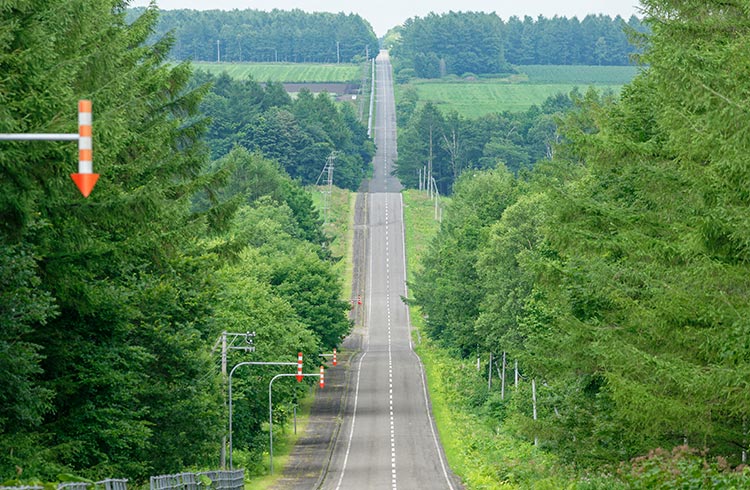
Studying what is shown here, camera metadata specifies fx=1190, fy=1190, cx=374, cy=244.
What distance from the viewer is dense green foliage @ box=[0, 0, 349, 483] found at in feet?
61.8

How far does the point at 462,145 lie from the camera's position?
189875 millimetres

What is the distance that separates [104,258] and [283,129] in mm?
150142

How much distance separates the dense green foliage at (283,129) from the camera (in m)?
171

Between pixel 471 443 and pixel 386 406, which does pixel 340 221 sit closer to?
pixel 386 406

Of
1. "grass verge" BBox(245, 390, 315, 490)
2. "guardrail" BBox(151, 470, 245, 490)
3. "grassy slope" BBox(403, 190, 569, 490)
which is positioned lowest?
"grass verge" BBox(245, 390, 315, 490)

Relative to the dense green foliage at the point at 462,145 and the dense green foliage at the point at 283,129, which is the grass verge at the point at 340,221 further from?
the dense green foliage at the point at 462,145

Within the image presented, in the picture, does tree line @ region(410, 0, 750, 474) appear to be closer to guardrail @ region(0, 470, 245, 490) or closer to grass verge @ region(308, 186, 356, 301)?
guardrail @ region(0, 470, 245, 490)

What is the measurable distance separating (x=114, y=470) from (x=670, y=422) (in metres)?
14.0

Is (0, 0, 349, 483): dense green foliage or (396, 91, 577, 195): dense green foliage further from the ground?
(396, 91, 577, 195): dense green foliage

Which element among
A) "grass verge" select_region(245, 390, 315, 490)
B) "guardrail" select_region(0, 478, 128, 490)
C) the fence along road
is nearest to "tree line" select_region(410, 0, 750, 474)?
"guardrail" select_region(0, 478, 128, 490)

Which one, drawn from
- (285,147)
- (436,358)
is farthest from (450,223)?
(285,147)

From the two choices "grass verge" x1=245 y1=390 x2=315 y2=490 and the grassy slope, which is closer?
the grassy slope

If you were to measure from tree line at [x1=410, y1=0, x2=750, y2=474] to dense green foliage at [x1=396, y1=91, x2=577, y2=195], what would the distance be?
14389 cm

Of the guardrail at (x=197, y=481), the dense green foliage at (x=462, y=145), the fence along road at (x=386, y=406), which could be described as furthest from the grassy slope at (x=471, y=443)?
the dense green foliage at (x=462, y=145)
